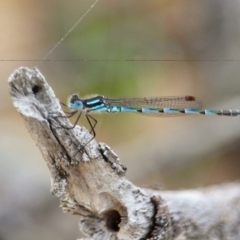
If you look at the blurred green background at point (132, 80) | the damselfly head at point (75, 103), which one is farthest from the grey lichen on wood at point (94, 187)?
the blurred green background at point (132, 80)

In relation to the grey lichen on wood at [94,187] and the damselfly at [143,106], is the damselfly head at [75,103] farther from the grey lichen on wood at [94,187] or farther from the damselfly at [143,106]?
the grey lichen on wood at [94,187]

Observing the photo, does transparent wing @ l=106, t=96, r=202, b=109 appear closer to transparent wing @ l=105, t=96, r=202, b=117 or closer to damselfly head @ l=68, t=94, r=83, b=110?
transparent wing @ l=105, t=96, r=202, b=117

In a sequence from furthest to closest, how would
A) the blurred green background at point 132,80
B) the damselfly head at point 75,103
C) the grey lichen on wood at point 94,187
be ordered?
1. the blurred green background at point 132,80
2. the damselfly head at point 75,103
3. the grey lichen on wood at point 94,187

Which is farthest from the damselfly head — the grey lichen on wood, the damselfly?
the grey lichen on wood

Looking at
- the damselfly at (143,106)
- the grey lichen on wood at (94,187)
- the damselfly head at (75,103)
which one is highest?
the damselfly at (143,106)

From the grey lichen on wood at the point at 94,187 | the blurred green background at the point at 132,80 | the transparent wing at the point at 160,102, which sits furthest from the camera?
the blurred green background at the point at 132,80

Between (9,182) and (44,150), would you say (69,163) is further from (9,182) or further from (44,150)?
(9,182)

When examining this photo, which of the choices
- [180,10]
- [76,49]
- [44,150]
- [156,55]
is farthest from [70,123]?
[180,10]

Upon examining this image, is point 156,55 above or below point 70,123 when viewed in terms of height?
above
